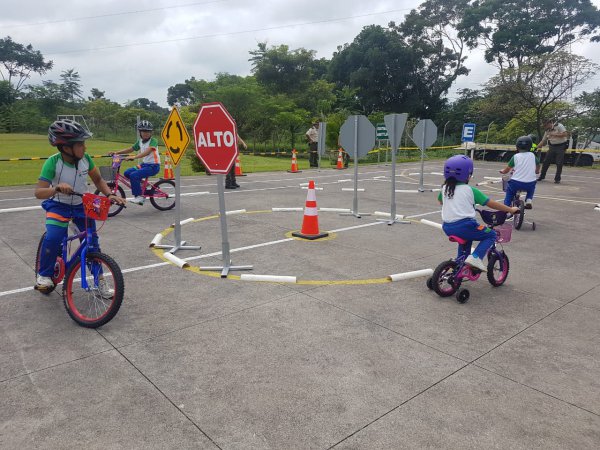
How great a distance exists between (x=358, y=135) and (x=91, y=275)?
6.25 m

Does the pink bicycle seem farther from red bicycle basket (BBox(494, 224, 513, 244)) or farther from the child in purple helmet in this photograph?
red bicycle basket (BBox(494, 224, 513, 244))

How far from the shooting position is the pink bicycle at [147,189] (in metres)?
9.53

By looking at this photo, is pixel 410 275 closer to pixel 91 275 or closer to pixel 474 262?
pixel 474 262

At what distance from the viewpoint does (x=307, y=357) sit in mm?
3689

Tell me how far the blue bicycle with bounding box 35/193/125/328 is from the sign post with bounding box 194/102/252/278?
1.63m

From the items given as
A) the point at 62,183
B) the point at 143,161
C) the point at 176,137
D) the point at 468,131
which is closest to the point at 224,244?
the point at 176,137

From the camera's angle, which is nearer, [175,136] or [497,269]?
[497,269]

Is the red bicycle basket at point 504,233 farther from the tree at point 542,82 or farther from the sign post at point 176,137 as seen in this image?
the tree at point 542,82

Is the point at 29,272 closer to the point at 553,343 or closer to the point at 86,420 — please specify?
the point at 86,420

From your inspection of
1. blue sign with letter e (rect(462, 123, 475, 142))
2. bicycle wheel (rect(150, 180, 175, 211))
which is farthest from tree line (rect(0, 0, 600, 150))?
bicycle wheel (rect(150, 180, 175, 211))

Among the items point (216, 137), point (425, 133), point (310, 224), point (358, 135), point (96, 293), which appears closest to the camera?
point (96, 293)

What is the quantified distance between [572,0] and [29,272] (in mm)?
49454

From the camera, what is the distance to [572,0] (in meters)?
40.4

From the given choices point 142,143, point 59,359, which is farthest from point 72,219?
point 142,143
